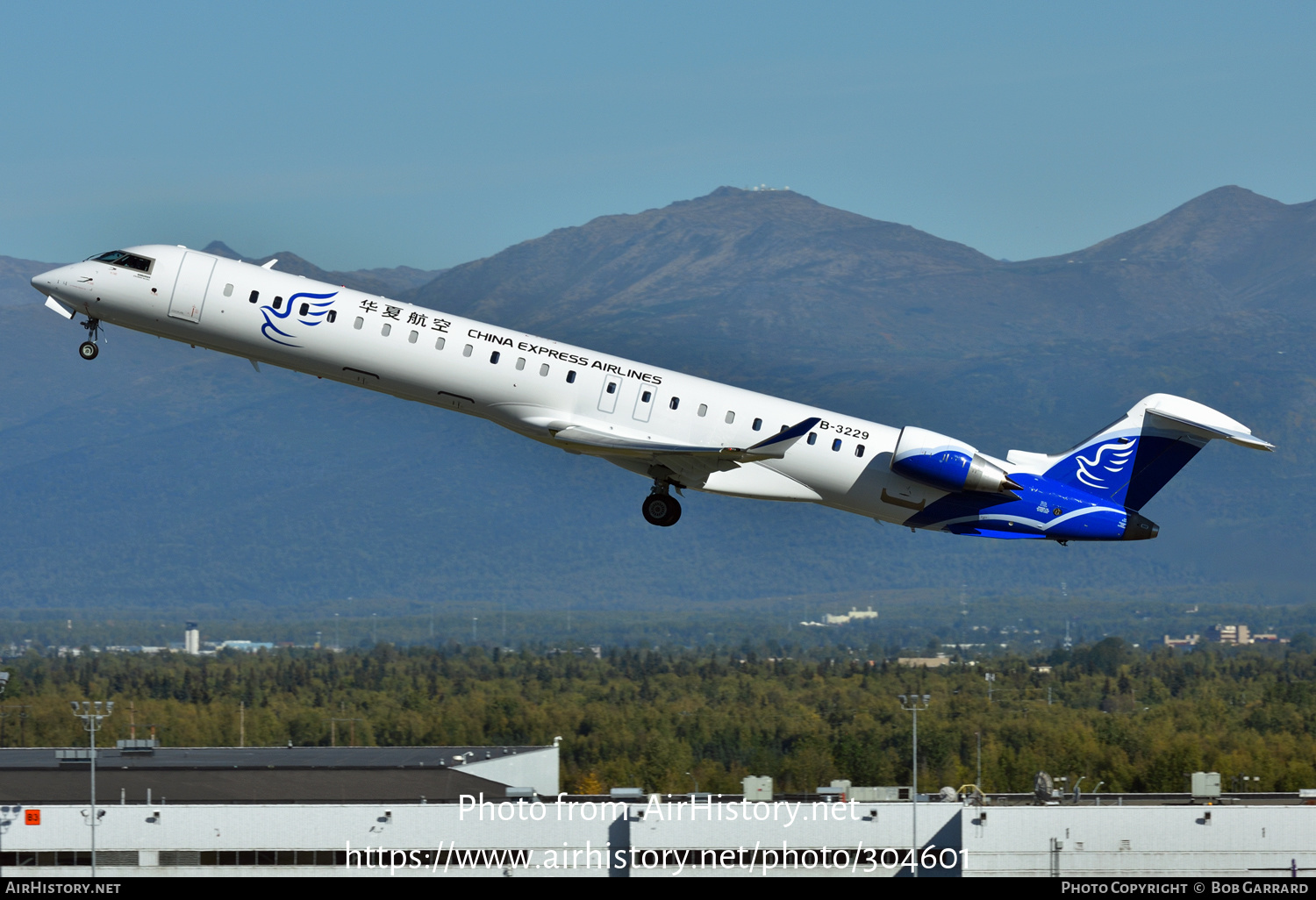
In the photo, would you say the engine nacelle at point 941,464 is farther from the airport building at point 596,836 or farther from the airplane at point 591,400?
the airport building at point 596,836

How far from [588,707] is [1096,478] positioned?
9137 centimetres

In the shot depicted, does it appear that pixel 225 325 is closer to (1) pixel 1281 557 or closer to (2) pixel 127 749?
(2) pixel 127 749

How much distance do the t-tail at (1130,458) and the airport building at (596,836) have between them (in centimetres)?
1131

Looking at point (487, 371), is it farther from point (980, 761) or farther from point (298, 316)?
point (980, 761)

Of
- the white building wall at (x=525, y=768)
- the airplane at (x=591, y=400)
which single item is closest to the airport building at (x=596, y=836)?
the white building wall at (x=525, y=768)

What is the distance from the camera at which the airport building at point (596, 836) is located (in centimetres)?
5241

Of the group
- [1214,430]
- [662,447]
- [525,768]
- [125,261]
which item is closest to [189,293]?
[125,261]

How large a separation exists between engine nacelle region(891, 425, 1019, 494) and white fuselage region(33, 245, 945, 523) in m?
0.42

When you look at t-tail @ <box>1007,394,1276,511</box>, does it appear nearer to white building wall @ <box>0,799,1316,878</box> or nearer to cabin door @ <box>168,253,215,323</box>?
white building wall @ <box>0,799,1316,878</box>

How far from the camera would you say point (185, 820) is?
5262 cm

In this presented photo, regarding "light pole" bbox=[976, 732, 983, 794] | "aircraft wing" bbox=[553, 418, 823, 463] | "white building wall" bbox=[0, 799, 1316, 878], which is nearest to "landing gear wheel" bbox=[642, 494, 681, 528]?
"aircraft wing" bbox=[553, 418, 823, 463]

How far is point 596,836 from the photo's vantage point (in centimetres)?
5322

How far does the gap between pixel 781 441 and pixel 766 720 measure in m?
91.7
